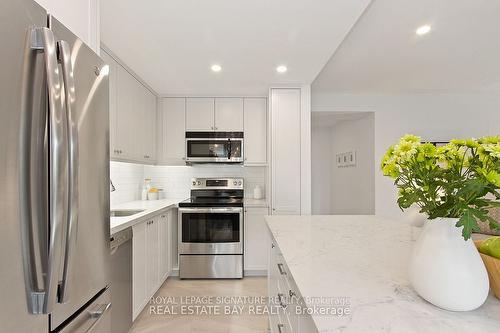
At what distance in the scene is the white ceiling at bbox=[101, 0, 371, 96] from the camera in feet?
5.41

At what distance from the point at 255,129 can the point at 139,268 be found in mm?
2103

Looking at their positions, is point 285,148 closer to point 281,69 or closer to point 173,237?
point 281,69

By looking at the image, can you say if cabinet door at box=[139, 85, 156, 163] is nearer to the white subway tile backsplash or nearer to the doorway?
the white subway tile backsplash

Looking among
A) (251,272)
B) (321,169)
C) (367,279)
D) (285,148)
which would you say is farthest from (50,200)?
(321,169)

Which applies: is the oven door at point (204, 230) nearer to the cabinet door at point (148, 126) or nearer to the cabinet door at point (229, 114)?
the cabinet door at point (148, 126)

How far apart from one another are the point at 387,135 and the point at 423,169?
145 inches

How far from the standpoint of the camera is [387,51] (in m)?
2.54

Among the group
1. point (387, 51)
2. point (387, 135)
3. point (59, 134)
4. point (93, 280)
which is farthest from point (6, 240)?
point (387, 135)

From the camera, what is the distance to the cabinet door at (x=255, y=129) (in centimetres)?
346

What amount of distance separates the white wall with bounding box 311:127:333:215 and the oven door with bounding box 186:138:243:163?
9.67ft

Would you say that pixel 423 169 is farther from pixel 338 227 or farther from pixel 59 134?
pixel 338 227

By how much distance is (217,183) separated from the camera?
369cm

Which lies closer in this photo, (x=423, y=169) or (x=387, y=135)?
(x=423, y=169)

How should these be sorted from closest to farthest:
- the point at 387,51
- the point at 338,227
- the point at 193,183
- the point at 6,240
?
the point at 6,240 < the point at 338,227 < the point at 387,51 < the point at 193,183
